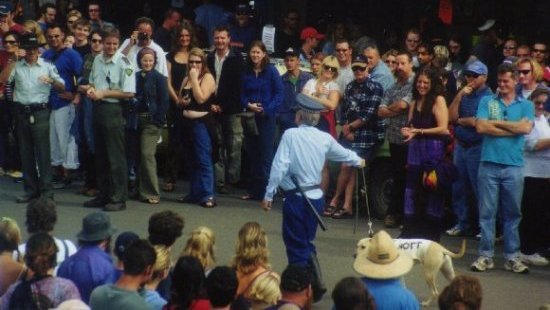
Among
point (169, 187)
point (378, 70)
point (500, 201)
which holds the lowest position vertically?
point (169, 187)

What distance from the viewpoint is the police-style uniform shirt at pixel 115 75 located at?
13789 mm

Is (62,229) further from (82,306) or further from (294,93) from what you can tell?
(82,306)

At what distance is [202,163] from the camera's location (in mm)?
14414

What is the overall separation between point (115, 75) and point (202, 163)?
1480 millimetres

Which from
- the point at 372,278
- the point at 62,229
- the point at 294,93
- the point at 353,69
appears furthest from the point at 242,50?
the point at 372,278

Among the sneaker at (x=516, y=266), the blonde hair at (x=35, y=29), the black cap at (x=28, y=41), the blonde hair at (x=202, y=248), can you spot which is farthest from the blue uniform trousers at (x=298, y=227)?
the blonde hair at (x=35, y=29)

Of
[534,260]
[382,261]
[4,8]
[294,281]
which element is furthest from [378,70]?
[294,281]

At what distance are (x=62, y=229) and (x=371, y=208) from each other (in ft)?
11.6

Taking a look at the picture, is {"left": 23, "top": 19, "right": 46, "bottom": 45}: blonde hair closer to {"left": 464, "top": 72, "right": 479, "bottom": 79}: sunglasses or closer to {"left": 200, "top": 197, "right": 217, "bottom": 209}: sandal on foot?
{"left": 200, "top": 197, "right": 217, "bottom": 209}: sandal on foot

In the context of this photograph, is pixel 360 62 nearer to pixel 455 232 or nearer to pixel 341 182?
pixel 341 182

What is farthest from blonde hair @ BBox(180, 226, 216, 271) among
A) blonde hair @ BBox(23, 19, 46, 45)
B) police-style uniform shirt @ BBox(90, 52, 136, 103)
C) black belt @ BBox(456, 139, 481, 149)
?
blonde hair @ BBox(23, 19, 46, 45)

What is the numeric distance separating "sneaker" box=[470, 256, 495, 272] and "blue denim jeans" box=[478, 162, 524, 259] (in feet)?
0.16

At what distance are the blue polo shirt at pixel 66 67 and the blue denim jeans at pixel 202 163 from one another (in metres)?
1.75

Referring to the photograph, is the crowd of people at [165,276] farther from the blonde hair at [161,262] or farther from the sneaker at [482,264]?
the sneaker at [482,264]
